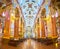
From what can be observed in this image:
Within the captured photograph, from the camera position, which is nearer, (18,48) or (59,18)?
(18,48)

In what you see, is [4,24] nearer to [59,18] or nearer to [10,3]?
[10,3]

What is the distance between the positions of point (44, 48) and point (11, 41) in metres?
1.31

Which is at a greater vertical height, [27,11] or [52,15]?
[27,11]

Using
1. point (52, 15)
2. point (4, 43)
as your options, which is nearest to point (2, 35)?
point (4, 43)

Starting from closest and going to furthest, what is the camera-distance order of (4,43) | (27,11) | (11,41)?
(4,43), (11,41), (27,11)

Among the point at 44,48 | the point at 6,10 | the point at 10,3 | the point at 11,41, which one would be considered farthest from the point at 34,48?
the point at 10,3

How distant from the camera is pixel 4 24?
6.35 meters

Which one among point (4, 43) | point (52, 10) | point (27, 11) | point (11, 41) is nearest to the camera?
point (4, 43)

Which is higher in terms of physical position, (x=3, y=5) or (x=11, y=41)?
(x=3, y=5)

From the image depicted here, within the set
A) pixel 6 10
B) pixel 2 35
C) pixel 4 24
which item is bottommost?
pixel 2 35

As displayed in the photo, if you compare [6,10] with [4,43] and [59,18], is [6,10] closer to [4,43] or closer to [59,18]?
[4,43]

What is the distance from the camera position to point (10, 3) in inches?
281

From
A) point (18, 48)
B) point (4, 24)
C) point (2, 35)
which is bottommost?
point (18, 48)

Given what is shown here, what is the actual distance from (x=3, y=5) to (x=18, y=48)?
1.77m
